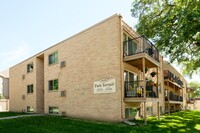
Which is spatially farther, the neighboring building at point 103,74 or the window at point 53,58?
the window at point 53,58

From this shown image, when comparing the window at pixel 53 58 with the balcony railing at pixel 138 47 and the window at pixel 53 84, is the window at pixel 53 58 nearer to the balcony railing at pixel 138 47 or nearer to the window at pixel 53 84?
the window at pixel 53 84

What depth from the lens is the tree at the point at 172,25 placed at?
1308 centimetres

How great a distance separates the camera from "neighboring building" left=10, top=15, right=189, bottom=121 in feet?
45.9

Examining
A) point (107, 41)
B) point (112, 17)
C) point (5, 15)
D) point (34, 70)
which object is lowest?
point (34, 70)

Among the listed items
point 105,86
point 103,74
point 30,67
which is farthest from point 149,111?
point 30,67

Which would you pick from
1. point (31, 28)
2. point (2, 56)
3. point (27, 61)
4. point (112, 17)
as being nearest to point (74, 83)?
point (112, 17)

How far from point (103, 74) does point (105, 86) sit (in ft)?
2.86

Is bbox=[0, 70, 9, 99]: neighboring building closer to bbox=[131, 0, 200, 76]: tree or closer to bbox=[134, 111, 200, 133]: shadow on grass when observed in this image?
bbox=[131, 0, 200, 76]: tree

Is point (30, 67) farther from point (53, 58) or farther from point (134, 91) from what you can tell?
point (134, 91)

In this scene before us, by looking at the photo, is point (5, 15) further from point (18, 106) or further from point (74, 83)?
point (18, 106)

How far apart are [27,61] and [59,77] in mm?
8020

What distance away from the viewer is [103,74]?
1484 cm

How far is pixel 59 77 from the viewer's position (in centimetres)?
1953

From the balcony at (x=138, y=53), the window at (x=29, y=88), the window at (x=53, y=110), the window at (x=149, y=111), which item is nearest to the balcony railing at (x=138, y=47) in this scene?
the balcony at (x=138, y=53)
